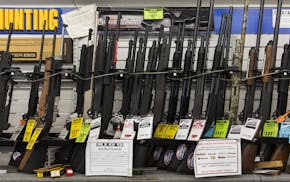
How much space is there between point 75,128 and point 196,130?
2.08 ft

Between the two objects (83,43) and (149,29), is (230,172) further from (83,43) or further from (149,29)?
→ (83,43)

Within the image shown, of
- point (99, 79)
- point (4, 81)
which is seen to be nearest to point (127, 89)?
point (99, 79)

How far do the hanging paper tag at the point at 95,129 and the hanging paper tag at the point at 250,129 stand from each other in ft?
2.38

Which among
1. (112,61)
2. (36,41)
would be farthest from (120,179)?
(36,41)

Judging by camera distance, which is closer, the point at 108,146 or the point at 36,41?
the point at 108,146

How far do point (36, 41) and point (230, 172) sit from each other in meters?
1.53

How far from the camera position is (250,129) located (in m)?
1.86

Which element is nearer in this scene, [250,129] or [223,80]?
[250,129]

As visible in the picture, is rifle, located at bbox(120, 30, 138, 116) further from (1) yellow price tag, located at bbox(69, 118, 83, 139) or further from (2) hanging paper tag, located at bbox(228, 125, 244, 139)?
(2) hanging paper tag, located at bbox(228, 125, 244, 139)

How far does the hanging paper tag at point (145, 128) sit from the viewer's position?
1888 mm

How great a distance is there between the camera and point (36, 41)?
2.54 meters

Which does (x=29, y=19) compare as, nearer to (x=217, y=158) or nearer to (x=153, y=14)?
(x=153, y=14)

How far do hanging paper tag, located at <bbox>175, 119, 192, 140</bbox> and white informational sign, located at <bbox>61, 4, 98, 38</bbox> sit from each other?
37.2 inches

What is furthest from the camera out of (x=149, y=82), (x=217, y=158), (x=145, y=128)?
(x=149, y=82)
